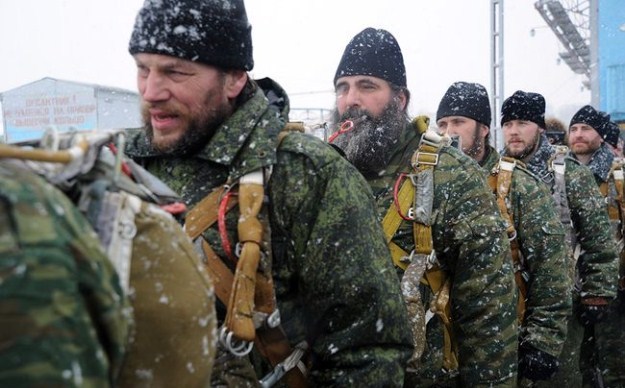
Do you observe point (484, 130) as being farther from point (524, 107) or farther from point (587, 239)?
point (587, 239)

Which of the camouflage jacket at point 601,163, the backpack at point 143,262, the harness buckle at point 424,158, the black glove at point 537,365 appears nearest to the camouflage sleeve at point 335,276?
the backpack at point 143,262

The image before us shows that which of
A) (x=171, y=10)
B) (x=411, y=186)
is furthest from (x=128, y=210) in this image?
(x=411, y=186)

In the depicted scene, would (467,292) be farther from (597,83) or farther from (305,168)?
(597,83)

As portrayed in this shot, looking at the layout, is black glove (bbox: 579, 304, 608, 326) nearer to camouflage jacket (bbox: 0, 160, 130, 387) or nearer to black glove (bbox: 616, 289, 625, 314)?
black glove (bbox: 616, 289, 625, 314)

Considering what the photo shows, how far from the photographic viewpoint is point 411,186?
3.40 meters

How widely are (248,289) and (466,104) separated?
12.1 feet

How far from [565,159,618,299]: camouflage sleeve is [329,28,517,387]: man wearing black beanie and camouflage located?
2.21 metres

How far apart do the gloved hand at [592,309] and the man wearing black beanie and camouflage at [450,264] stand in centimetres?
233

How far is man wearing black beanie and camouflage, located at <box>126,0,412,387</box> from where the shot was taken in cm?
212

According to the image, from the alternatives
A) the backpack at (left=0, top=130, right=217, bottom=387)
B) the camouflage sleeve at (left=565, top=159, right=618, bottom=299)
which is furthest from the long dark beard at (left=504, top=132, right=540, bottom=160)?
the backpack at (left=0, top=130, right=217, bottom=387)

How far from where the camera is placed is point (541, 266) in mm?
4363

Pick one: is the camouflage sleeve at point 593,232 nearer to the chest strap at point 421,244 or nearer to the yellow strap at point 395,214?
the chest strap at point 421,244

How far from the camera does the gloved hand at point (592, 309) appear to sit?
17.6 ft

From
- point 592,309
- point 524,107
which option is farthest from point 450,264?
point 524,107
